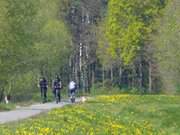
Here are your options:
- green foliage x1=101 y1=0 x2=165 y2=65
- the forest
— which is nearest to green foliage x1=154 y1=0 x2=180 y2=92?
the forest

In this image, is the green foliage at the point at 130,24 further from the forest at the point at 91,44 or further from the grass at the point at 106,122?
the grass at the point at 106,122

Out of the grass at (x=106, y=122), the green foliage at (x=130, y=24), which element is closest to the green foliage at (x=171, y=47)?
the green foliage at (x=130, y=24)

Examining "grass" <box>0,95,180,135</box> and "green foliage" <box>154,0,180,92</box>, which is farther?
"green foliage" <box>154,0,180,92</box>

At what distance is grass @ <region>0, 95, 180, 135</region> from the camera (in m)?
17.5

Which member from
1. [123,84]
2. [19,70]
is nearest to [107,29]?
[123,84]

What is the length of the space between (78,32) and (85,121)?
61.8 meters

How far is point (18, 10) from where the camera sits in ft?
115

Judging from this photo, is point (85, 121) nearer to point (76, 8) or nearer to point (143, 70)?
point (143, 70)

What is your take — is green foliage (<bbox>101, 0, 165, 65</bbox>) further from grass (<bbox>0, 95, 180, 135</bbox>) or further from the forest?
grass (<bbox>0, 95, 180, 135</bbox>)

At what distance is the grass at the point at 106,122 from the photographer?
17531mm

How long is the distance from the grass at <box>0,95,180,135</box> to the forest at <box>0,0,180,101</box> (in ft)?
19.6

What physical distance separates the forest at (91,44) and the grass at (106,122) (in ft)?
19.6

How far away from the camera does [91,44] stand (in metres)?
81.1

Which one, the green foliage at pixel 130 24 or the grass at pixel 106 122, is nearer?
the grass at pixel 106 122
